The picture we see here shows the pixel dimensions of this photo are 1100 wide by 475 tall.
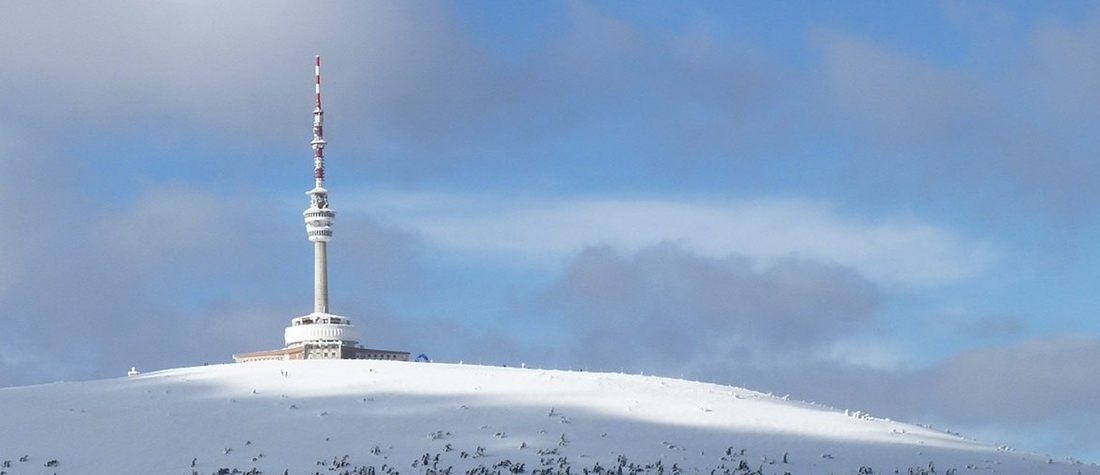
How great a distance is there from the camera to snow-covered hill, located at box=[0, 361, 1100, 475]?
6806 cm

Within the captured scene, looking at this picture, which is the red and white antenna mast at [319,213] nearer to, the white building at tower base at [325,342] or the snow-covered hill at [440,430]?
the white building at tower base at [325,342]

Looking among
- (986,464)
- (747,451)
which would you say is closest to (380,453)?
(747,451)

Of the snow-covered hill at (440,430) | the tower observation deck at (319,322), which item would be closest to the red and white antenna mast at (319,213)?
the tower observation deck at (319,322)

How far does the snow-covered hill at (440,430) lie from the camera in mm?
68062

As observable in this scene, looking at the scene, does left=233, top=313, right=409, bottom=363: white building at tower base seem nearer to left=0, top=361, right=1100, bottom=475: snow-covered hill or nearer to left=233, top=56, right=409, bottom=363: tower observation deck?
left=233, top=56, right=409, bottom=363: tower observation deck

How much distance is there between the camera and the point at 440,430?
73625 millimetres

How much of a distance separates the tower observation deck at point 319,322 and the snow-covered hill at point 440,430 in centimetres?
4368

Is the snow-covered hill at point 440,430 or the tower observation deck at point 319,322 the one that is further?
the tower observation deck at point 319,322

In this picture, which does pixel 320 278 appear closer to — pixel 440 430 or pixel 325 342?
pixel 325 342

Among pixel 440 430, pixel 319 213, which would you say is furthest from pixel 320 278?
pixel 440 430

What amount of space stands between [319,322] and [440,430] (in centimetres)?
6909

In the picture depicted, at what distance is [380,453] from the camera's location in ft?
226

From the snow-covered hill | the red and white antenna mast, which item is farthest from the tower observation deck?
the snow-covered hill

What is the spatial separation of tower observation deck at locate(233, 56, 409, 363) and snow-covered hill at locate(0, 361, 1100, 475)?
43677 millimetres
